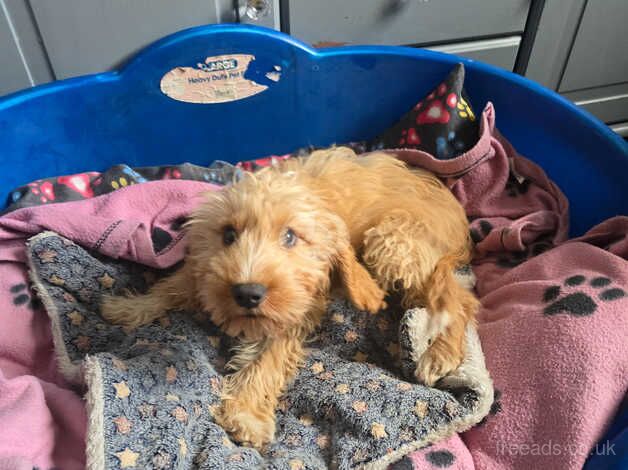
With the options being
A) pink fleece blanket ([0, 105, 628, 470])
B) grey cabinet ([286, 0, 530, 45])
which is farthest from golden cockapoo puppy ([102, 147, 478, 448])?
grey cabinet ([286, 0, 530, 45])

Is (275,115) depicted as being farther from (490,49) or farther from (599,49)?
(599,49)

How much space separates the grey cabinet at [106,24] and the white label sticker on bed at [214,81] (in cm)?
13

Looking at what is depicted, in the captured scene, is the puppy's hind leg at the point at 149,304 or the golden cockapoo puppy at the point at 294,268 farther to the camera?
the puppy's hind leg at the point at 149,304

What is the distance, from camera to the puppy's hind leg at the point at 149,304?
1416 millimetres

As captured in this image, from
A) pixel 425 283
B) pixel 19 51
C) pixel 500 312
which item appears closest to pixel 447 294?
pixel 425 283

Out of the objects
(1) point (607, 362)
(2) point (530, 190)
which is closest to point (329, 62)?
(2) point (530, 190)

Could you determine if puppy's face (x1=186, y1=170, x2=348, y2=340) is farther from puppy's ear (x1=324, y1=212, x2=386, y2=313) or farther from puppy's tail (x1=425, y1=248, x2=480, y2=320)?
puppy's tail (x1=425, y1=248, x2=480, y2=320)

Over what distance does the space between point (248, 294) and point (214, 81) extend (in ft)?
2.96

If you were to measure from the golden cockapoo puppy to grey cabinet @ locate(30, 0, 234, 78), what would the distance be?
0.57 metres

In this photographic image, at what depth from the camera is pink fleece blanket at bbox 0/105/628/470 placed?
1156 mm

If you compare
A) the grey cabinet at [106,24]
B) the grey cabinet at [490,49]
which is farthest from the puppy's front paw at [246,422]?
the grey cabinet at [490,49]

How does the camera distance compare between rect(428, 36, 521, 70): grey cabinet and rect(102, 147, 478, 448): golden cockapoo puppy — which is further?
rect(428, 36, 521, 70): grey cabinet

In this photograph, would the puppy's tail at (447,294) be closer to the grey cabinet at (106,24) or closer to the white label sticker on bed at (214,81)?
the white label sticker on bed at (214,81)

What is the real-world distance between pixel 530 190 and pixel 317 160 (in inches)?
28.4
